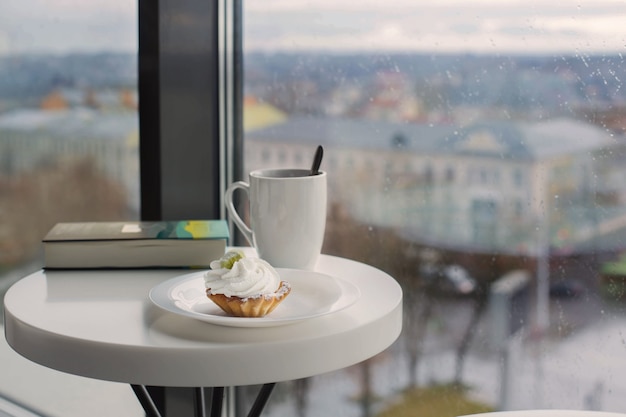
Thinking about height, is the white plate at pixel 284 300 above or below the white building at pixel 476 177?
below

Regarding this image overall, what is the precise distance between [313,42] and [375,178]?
1.02 feet

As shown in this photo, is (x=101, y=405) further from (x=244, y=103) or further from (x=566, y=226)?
(x=566, y=226)

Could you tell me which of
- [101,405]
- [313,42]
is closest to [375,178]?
[313,42]

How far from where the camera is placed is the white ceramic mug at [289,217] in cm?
115

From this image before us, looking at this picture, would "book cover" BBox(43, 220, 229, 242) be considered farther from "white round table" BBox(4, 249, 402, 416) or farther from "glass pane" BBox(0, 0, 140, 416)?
"glass pane" BBox(0, 0, 140, 416)

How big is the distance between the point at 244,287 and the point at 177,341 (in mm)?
102

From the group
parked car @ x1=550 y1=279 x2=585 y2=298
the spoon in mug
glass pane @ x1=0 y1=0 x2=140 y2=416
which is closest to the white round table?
the spoon in mug

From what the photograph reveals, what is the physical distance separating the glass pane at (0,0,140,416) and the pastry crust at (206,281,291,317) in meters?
1.02

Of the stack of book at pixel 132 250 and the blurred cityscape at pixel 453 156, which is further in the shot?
the blurred cityscape at pixel 453 156

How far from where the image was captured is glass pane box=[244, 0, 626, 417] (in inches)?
51.0

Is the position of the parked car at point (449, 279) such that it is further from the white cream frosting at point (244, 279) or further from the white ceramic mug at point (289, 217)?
the white cream frosting at point (244, 279)

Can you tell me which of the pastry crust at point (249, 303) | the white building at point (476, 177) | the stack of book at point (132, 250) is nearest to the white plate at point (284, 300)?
the pastry crust at point (249, 303)

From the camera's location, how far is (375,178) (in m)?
1.56

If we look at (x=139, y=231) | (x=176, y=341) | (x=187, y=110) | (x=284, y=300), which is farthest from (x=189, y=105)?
(x=176, y=341)
